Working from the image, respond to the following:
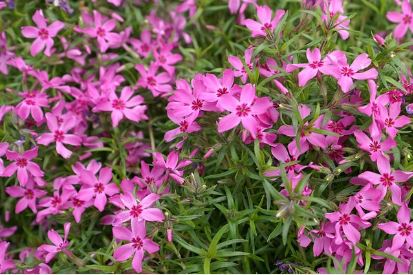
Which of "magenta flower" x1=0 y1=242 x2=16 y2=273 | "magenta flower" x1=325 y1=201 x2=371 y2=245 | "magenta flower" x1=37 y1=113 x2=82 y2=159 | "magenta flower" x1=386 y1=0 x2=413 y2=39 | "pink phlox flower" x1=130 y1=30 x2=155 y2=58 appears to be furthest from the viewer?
"pink phlox flower" x1=130 y1=30 x2=155 y2=58

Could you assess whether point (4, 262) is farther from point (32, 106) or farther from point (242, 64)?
point (242, 64)

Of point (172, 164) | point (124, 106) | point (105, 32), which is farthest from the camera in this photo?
point (105, 32)

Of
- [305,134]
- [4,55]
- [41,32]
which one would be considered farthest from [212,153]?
[4,55]

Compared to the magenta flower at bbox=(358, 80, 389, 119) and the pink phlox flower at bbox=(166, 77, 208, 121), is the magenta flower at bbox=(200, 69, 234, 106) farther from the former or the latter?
the magenta flower at bbox=(358, 80, 389, 119)

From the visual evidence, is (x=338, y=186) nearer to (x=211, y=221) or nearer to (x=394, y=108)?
(x=394, y=108)

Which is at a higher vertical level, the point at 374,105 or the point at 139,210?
the point at 374,105

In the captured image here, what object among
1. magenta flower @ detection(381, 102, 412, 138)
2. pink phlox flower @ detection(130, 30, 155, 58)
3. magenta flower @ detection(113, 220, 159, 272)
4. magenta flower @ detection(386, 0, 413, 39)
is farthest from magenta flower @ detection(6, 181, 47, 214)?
magenta flower @ detection(386, 0, 413, 39)

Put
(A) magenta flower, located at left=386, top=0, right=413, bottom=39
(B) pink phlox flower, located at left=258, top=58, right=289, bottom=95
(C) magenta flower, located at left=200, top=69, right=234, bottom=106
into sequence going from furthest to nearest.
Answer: (A) magenta flower, located at left=386, top=0, right=413, bottom=39, (B) pink phlox flower, located at left=258, top=58, right=289, bottom=95, (C) magenta flower, located at left=200, top=69, right=234, bottom=106

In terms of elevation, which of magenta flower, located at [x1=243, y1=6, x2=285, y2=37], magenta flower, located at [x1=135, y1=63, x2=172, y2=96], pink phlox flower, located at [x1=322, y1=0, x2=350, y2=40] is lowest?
magenta flower, located at [x1=135, y1=63, x2=172, y2=96]
